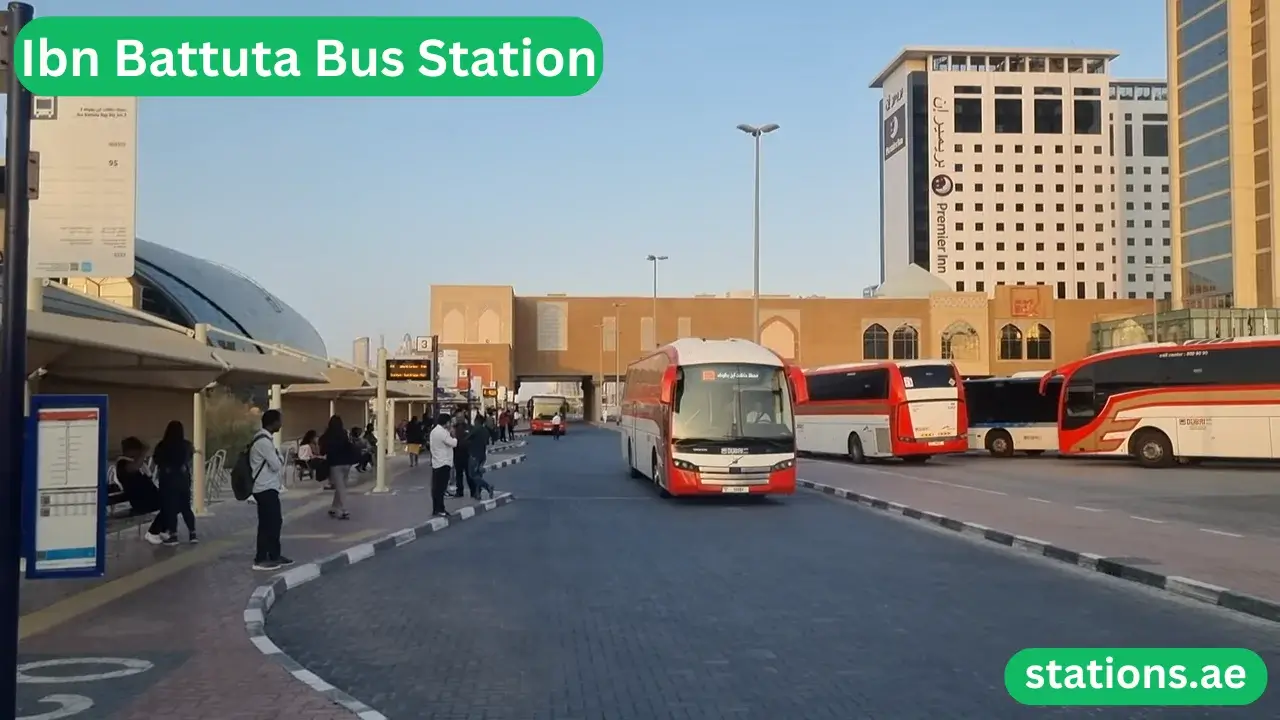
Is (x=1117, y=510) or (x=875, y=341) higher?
(x=875, y=341)

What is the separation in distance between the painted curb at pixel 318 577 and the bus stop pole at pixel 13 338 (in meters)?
2.08

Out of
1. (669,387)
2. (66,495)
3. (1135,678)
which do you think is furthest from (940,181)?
(66,495)

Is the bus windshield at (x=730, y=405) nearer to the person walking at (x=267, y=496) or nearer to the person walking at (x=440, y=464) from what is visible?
the person walking at (x=440, y=464)

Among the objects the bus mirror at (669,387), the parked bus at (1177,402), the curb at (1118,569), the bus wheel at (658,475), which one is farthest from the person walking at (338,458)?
the parked bus at (1177,402)

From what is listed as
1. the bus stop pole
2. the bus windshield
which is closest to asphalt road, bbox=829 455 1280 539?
the bus windshield

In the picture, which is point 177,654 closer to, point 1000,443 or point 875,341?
point 1000,443

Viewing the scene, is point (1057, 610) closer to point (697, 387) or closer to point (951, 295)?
point (697, 387)

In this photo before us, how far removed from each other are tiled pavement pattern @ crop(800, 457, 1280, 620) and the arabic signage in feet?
353

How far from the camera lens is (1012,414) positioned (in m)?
39.3

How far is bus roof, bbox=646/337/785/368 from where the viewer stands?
21891 millimetres

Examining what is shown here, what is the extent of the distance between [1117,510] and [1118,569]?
7459 millimetres

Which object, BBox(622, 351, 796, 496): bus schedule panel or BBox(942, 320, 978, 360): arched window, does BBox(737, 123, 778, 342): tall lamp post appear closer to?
BBox(622, 351, 796, 496): bus schedule panel

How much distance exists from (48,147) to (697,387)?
1503 centimetres

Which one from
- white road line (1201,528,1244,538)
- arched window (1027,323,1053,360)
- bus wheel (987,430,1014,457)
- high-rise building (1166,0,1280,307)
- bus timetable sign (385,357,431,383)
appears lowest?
white road line (1201,528,1244,538)
